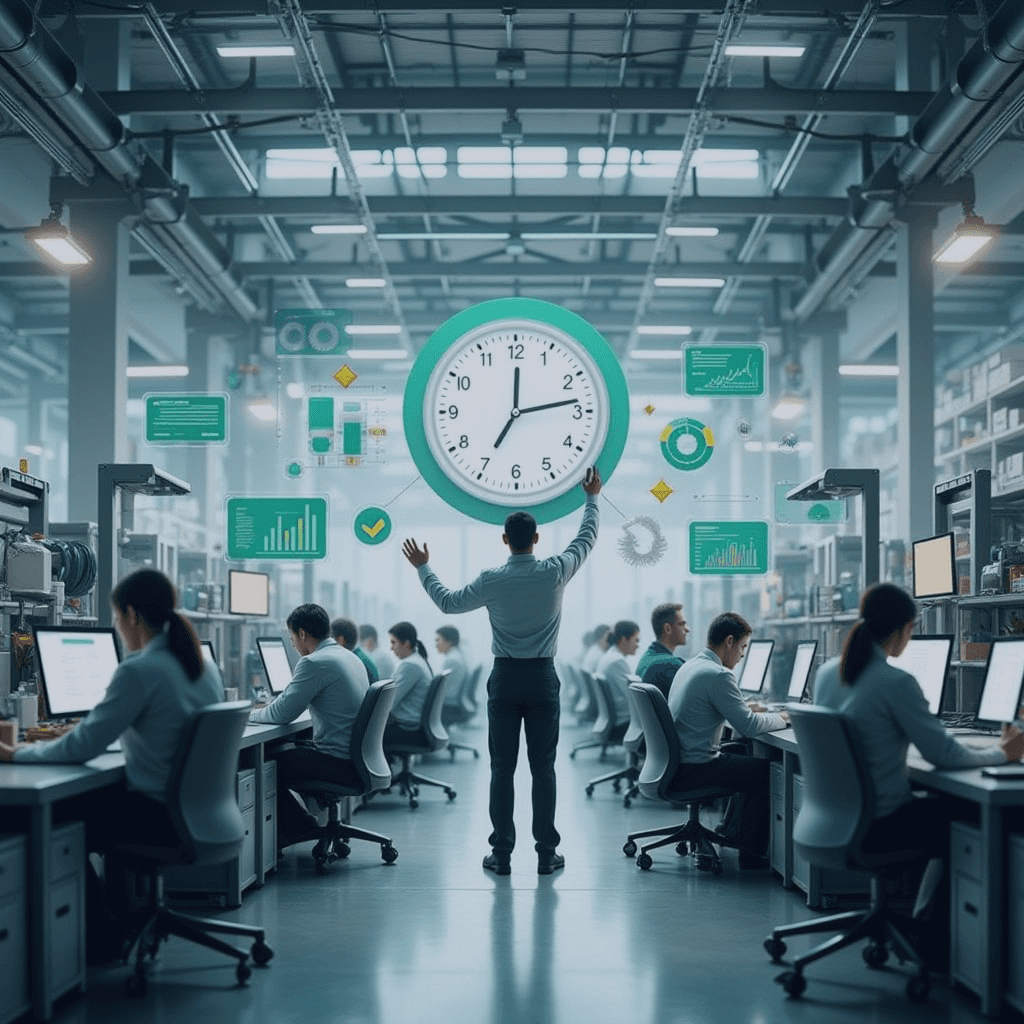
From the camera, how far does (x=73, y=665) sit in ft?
16.3

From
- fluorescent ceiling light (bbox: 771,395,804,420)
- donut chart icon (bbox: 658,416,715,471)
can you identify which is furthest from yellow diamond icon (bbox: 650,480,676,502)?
fluorescent ceiling light (bbox: 771,395,804,420)

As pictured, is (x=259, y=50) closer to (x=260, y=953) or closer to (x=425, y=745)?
(x=425, y=745)

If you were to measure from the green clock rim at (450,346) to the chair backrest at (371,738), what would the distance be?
83.2 inches

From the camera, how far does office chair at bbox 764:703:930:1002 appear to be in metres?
3.86

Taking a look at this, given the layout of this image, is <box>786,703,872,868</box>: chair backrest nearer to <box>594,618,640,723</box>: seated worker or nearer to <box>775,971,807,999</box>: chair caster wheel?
<box>775,971,807,999</box>: chair caster wheel

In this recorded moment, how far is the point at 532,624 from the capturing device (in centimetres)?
574

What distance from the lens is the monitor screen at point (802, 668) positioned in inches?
294

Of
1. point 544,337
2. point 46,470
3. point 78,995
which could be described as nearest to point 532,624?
point 544,337

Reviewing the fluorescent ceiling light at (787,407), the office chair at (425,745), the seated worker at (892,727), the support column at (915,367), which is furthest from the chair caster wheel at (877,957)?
the fluorescent ceiling light at (787,407)

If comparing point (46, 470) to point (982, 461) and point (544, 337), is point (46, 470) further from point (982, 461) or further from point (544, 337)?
point (544, 337)

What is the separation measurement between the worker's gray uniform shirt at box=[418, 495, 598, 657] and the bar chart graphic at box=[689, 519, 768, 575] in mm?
4158

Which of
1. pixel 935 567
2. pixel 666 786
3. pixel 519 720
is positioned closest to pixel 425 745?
pixel 519 720

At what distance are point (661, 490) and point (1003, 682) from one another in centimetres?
367

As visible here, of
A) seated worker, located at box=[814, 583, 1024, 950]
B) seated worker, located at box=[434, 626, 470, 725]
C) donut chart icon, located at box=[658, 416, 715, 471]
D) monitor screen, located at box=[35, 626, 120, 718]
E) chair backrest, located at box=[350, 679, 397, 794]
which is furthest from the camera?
seated worker, located at box=[434, 626, 470, 725]
